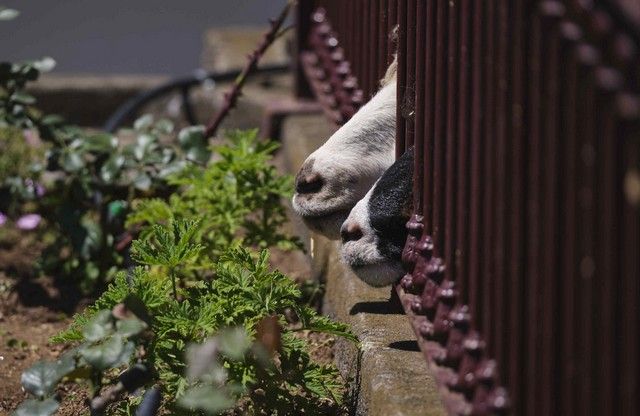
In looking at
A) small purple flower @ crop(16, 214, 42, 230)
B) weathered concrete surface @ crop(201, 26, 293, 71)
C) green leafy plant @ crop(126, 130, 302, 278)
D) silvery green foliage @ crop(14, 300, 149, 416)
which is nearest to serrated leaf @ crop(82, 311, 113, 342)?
silvery green foliage @ crop(14, 300, 149, 416)

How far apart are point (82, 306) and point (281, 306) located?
1.77 meters

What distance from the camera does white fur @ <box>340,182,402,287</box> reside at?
3.29 meters

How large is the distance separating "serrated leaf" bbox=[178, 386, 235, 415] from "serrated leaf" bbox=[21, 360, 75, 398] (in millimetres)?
266

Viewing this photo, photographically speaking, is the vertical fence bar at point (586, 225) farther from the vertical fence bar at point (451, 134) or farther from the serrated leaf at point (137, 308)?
the serrated leaf at point (137, 308)

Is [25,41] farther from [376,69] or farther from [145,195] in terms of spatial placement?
[376,69]

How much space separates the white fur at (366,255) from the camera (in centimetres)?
329

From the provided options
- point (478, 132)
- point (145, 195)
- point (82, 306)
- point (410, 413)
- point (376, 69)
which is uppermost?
point (478, 132)

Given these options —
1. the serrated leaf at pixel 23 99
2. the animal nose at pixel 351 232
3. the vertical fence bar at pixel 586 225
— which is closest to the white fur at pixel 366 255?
the animal nose at pixel 351 232

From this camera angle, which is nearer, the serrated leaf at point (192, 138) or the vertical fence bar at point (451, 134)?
the vertical fence bar at point (451, 134)

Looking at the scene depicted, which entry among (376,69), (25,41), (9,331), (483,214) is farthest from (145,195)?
(25,41)

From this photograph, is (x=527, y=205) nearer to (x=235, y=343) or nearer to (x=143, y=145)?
(x=235, y=343)

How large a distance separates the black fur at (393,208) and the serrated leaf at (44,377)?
0.91 meters

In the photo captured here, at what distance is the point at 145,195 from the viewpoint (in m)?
5.05

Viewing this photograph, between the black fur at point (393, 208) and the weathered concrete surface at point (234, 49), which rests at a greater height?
the black fur at point (393, 208)
